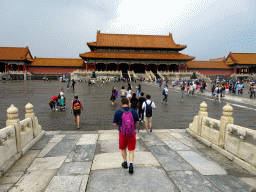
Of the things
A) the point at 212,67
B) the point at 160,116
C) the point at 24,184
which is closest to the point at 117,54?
the point at 212,67

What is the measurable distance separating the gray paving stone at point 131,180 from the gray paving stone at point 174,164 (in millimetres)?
240

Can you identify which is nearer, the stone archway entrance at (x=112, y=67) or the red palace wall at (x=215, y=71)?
the red palace wall at (x=215, y=71)

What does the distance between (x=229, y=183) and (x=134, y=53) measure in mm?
46422

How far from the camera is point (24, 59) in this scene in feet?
143

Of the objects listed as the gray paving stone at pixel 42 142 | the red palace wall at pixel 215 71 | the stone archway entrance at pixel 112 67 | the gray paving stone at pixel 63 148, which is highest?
the stone archway entrance at pixel 112 67

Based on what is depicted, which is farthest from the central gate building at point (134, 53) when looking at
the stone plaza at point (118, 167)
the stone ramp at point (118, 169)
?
the stone ramp at point (118, 169)

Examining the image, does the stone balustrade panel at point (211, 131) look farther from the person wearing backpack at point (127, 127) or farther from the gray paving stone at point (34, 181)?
the gray paving stone at point (34, 181)

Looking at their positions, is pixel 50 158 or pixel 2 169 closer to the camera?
pixel 2 169

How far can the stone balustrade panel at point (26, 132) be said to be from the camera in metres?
4.89

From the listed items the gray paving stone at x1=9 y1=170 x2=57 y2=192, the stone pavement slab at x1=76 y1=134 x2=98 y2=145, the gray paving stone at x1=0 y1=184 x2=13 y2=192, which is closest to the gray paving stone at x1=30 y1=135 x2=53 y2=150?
the stone pavement slab at x1=76 y1=134 x2=98 y2=145

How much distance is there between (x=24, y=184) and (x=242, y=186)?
417 centimetres

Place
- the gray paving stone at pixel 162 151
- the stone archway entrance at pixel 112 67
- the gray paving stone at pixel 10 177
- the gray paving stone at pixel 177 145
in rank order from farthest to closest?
the stone archway entrance at pixel 112 67
the gray paving stone at pixel 177 145
the gray paving stone at pixel 162 151
the gray paving stone at pixel 10 177

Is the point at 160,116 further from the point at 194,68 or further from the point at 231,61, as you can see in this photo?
the point at 231,61

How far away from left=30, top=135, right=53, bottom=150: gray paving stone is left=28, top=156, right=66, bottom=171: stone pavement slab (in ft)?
3.08
